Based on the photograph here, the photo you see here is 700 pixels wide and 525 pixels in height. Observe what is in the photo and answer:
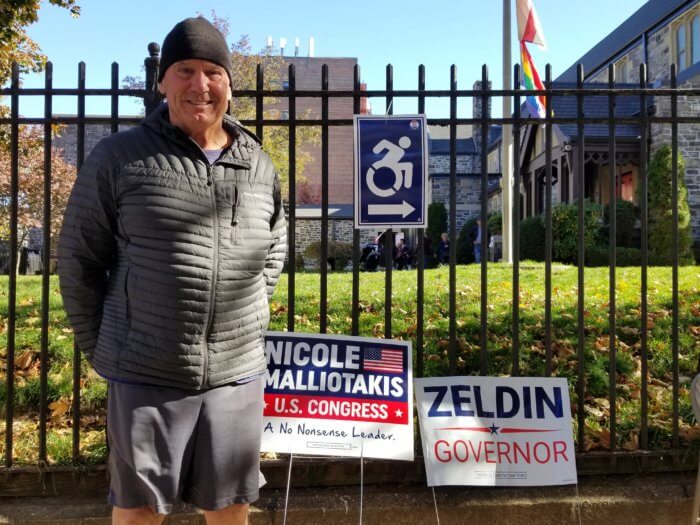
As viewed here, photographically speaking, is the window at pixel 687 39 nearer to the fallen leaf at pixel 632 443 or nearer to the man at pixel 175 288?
the fallen leaf at pixel 632 443

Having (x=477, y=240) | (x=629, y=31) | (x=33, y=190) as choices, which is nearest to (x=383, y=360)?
(x=477, y=240)

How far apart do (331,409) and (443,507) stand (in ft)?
2.49

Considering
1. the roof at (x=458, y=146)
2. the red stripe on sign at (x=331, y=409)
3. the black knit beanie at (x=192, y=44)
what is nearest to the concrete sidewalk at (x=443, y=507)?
the red stripe on sign at (x=331, y=409)

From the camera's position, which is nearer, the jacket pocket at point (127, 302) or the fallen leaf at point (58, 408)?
the jacket pocket at point (127, 302)

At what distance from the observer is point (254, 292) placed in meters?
2.24

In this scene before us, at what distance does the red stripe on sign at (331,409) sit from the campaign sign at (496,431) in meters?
0.19

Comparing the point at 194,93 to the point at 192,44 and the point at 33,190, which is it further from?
the point at 33,190

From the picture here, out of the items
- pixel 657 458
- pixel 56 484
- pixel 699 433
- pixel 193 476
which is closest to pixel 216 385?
pixel 193 476

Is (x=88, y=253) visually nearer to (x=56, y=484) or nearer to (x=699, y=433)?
(x=56, y=484)

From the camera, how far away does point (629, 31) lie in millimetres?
25672

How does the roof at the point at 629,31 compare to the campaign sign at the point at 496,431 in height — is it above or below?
above

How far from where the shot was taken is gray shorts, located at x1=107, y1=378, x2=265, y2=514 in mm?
2029

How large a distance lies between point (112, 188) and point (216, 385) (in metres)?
0.73

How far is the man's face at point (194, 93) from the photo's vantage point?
83.7 inches
